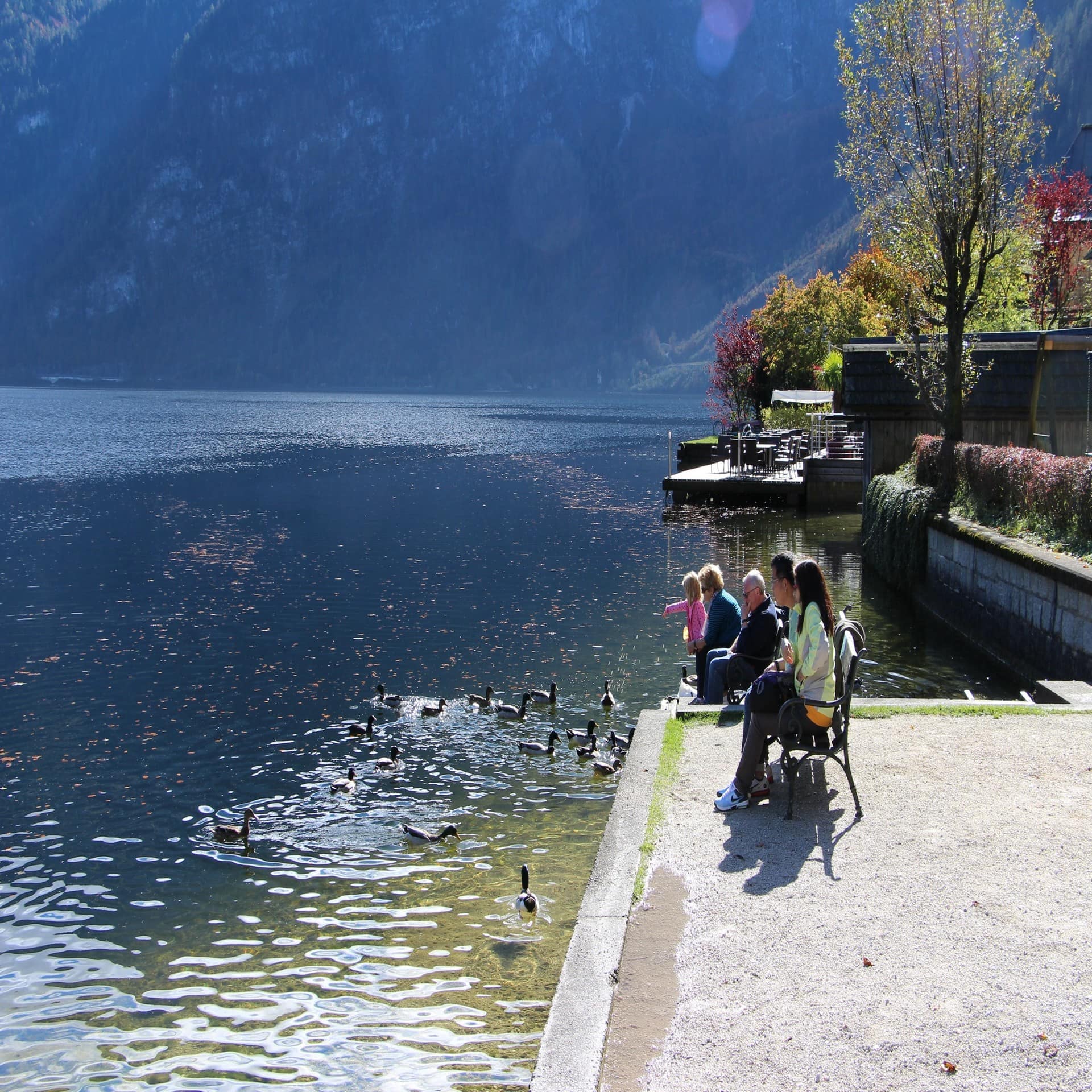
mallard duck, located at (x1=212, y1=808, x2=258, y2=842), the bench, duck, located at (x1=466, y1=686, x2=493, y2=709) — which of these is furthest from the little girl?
mallard duck, located at (x1=212, y1=808, x2=258, y2=842)

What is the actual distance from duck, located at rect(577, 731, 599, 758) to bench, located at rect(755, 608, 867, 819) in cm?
535

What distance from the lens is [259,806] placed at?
13.1 m

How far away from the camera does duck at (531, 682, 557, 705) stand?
→ 1680 centimetres

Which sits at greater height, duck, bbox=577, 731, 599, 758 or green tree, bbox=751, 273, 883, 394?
green tree, bbox=751, 273, 883, 394

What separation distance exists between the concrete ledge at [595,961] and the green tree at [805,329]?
5631cm

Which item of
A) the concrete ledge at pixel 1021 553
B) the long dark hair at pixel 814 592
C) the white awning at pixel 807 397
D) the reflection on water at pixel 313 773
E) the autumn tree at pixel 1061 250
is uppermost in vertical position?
the autumn tree at pixel 1061 250

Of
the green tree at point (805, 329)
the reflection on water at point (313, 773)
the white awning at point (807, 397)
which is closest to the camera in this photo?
the reflection on water at point (313, 773)

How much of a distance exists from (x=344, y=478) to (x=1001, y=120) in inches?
1622

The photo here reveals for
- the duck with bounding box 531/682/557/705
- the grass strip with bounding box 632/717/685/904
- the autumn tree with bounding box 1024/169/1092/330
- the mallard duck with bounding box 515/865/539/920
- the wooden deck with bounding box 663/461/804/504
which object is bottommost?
the duck with bounding box 531/682/557/705

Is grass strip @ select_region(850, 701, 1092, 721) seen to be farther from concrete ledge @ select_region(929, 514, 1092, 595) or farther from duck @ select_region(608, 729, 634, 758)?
duck @ select_region(608, 729, 634, 758)

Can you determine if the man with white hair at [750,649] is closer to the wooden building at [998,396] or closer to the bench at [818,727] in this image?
the bench at [818,727]

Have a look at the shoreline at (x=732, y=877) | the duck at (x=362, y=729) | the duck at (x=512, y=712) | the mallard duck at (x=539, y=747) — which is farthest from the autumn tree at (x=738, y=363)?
the shoreline at (x=732, y=877)

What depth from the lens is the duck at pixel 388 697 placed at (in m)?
16.9

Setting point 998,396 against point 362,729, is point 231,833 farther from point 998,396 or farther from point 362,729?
point 998,396
